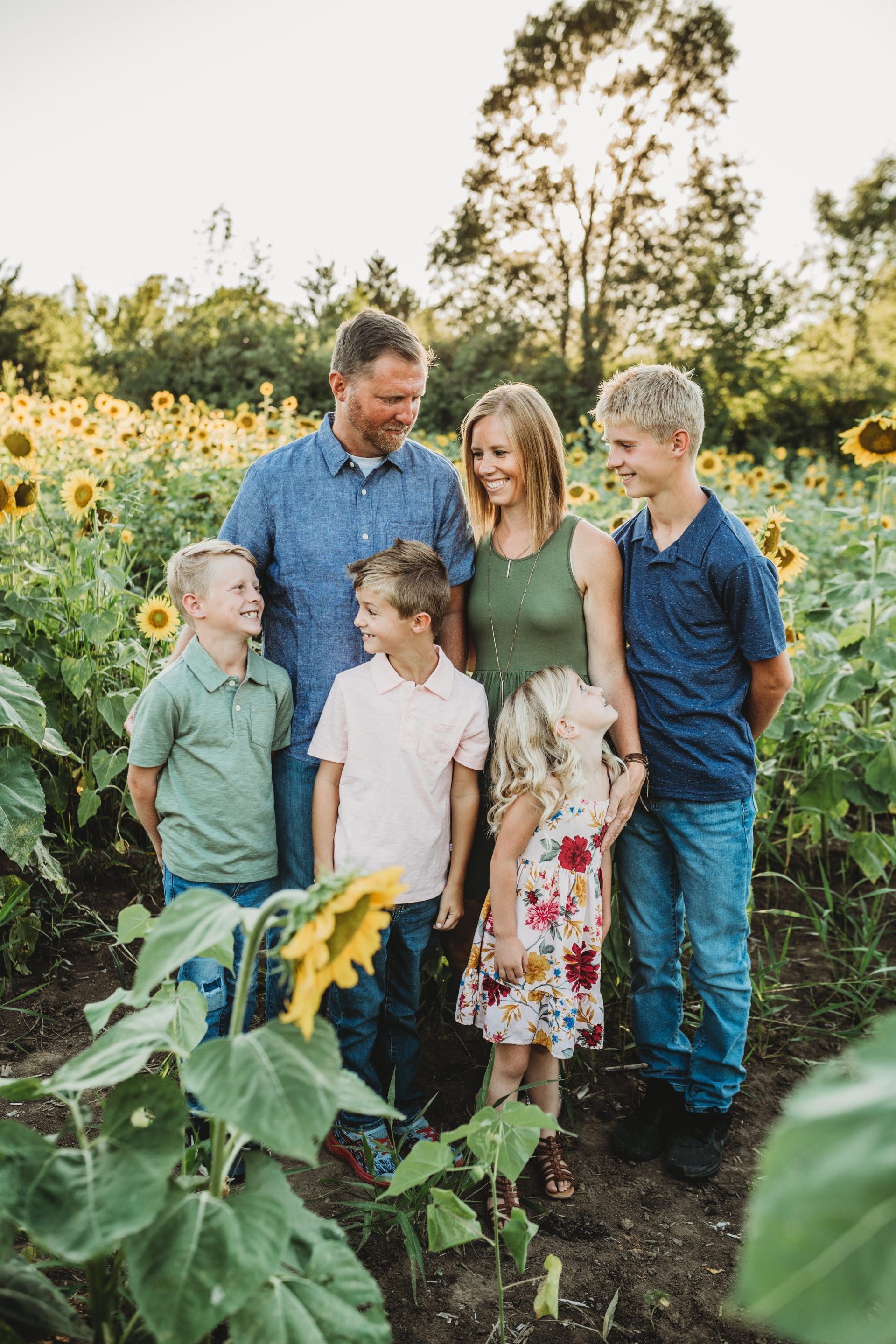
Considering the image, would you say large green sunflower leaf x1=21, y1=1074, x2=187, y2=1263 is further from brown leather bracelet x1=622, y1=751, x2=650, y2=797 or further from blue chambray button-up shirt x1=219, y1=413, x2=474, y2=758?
brown leather bracelet x1=622, y1=751, x2=650, y2=797

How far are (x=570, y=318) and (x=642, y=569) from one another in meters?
17.2

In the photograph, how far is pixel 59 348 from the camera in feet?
49.0

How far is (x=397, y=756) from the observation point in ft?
7.31

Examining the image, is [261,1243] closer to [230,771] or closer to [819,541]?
Result: [230,771]

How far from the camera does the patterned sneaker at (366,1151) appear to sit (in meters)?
2.21

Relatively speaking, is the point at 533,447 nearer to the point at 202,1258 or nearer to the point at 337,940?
the point at 337,940

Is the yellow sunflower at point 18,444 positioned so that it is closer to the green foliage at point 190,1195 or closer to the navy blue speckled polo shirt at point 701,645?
the navy blue speckled polo shirt at point 701,645

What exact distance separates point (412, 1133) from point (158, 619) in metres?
1.70

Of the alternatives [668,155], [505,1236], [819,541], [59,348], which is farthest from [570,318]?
[505,1236]

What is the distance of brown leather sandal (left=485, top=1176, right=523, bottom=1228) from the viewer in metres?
2.06

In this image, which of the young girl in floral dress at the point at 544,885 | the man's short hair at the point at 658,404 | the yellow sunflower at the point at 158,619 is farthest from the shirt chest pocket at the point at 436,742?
the yellow sunflower at the point at 158,619

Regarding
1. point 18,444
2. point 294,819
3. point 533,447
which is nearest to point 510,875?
point 294,819

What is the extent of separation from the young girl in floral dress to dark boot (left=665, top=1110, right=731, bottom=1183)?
291mm

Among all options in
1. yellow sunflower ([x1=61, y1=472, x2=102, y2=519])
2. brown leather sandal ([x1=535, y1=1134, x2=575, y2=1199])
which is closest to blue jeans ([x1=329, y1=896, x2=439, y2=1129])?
brown leather sandal ([x1=535, y1=1134, x2=575, y2=1199])
